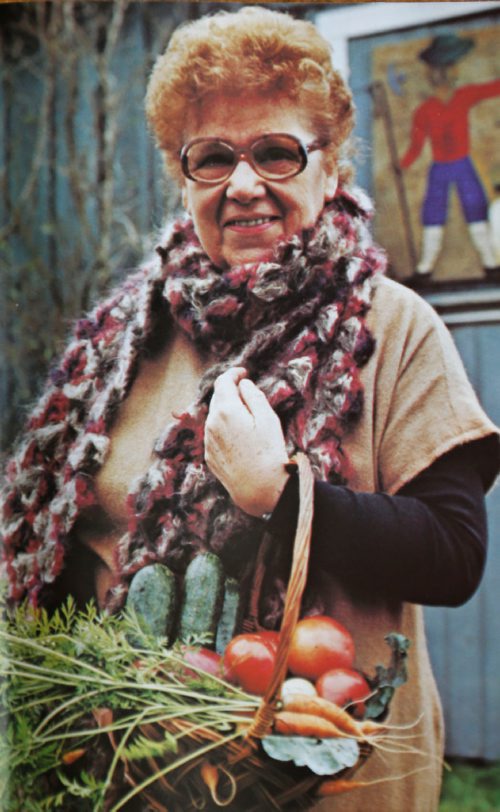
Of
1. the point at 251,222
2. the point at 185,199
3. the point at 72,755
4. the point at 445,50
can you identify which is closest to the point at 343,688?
the point at 72,755

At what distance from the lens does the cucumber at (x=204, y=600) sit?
2213 millimetres

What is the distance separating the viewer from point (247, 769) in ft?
7.04

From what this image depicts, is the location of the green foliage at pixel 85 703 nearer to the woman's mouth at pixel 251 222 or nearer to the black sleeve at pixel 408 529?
the black sleeve at pixel 408 529

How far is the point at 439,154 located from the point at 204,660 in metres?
1.29

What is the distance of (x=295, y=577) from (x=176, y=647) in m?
0.39

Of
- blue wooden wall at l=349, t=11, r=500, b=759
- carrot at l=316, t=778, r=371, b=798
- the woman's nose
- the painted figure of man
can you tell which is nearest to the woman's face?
the woman's nose

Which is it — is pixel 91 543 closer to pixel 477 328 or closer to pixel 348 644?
pixel 348 644

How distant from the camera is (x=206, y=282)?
7.48 feet

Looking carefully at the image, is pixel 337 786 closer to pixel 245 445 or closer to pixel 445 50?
pixel 245 445

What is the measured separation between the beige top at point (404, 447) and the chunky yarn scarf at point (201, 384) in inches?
1.9

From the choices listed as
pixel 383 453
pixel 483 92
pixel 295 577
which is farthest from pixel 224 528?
pixel 483 92

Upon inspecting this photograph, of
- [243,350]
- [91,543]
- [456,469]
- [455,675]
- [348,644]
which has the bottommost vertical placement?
[455,675]

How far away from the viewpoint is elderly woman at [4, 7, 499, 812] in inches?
84.8

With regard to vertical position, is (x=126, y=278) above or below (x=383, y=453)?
above
